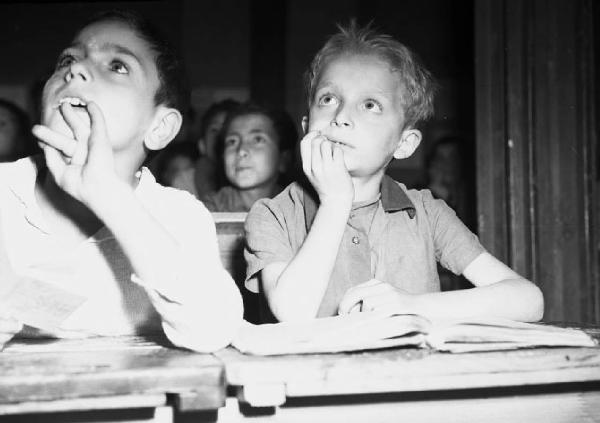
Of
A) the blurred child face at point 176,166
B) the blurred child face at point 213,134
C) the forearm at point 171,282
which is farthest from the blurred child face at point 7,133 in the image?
the forearm at point 171,282

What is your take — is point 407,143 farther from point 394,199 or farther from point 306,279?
point 306,279

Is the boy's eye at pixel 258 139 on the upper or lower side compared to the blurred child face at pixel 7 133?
lower

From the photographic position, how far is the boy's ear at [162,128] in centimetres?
119

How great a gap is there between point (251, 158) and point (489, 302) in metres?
1.58

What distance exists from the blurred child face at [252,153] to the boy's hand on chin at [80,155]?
4.80 feet

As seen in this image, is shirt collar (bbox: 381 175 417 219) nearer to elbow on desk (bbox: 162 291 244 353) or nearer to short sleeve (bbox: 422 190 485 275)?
short sleeve (bbox: 422 190 485 275)

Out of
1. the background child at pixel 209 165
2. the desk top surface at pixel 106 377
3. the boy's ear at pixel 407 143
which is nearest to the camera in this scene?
the desk top surface at pixel 106 377

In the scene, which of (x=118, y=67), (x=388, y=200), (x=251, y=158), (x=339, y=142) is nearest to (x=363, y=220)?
(x=388, y=200)

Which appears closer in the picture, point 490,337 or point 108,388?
point 108,388

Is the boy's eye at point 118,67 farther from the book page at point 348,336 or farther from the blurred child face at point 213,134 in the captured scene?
the blurred child face at point 213,134

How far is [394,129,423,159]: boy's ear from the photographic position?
127cm

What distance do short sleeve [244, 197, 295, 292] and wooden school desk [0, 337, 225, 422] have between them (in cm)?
45

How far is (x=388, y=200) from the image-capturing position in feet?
4.06

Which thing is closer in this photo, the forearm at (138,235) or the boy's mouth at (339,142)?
the forearm at (138,235)
